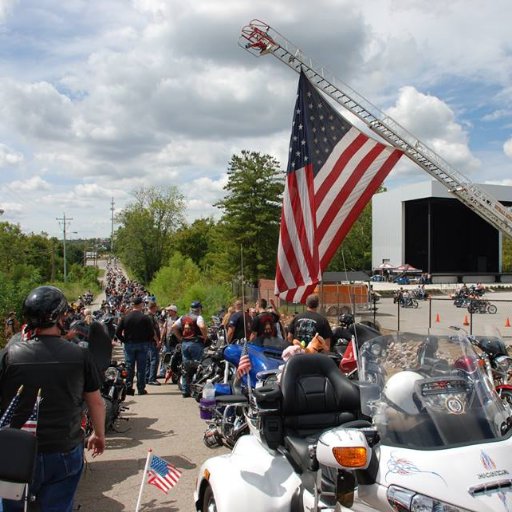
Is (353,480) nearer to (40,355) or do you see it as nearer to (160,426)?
(40,355)

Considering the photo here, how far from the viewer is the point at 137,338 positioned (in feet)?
32.8

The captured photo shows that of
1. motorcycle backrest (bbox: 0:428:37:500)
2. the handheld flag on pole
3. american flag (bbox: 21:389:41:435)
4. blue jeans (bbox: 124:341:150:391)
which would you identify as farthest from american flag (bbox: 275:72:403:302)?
motorcycle backrest (bbox: 0:428:37:500)

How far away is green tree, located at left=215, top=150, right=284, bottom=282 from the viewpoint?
35.2 metres

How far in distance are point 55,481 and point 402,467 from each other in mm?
1774

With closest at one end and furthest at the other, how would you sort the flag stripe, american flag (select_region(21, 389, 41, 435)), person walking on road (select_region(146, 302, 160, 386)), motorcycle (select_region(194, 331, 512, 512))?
motorcycle (select_region(194, 331, 512, 512)) → american flag (select_region(21, 389, 41, 435)) → the flag stripe → person walking on road (select_region(146, 302, 160, 386))

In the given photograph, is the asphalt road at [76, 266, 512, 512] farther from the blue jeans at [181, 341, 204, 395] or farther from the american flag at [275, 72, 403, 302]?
the american flag at [275, 72, 403, 302]

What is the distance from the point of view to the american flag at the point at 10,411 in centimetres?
288

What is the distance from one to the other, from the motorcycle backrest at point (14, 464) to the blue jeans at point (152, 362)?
A: 7.66m

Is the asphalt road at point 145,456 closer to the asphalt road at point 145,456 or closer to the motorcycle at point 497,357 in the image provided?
the asphalt road at point 145,456

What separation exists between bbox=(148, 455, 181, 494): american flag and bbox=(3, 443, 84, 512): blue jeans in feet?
4.81

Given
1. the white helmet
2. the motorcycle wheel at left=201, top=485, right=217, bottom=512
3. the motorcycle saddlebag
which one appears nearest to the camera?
the white helmet

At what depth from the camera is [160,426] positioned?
7.71 m

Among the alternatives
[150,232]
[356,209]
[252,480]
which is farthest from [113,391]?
[150,232]

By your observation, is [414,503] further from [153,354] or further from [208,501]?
[153,354]
